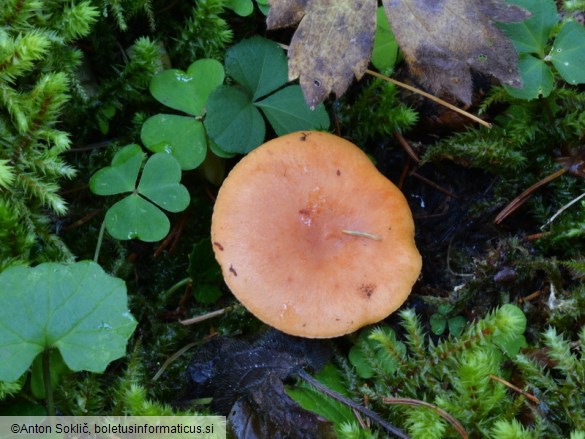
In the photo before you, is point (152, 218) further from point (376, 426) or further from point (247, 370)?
point (376, 426)

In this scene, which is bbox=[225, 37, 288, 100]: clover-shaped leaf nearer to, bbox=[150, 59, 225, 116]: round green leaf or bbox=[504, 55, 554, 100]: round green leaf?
bbox=[150, 59, 225, 116]: round green leaf

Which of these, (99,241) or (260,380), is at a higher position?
(99,241)

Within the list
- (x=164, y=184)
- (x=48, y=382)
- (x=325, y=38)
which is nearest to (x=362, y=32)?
(x=325, y=38)

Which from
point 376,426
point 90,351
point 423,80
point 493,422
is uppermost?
point 423,80

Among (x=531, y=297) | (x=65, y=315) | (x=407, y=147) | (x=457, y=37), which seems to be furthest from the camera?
(x=407, y=147)

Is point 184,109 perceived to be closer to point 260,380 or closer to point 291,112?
point 291,112

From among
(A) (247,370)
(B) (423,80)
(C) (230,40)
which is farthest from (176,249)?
(B) (423,80)

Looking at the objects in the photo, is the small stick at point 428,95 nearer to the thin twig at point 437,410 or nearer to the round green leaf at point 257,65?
the round green leaf at point 257,65
